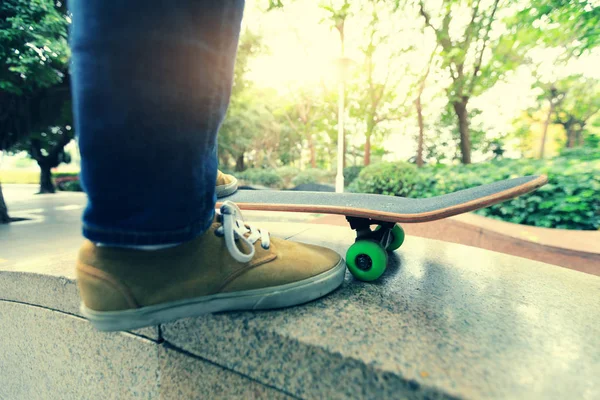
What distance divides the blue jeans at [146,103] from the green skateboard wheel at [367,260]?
23.2 inches

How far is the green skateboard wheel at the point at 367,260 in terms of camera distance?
3.29ft

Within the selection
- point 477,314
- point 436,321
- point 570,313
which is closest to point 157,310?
point 436,321

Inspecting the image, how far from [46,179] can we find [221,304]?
55.8ft

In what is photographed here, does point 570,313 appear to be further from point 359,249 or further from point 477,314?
point 359,249

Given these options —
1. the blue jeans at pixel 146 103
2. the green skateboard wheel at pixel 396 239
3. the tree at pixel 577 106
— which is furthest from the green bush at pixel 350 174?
the blue jeans at pixel 146 103

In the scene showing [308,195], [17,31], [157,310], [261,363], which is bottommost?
[261,363]

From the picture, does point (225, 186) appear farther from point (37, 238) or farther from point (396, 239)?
point (37, 238)

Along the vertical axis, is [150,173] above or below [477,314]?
above

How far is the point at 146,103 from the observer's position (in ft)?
1.95

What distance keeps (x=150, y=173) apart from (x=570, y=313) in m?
1.19

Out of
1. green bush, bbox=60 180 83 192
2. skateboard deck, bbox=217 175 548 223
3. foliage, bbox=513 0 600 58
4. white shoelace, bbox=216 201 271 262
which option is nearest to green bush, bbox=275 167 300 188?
foliage, bbox=513 0 600 58

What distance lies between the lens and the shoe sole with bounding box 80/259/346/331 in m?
0.66

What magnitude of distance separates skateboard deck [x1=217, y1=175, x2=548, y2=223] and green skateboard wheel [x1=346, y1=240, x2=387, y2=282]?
0.35 feet

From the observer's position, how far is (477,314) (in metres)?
0.79
